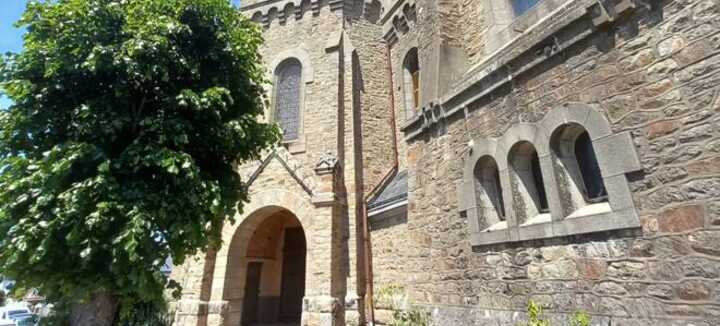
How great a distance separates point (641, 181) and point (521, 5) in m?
4.05

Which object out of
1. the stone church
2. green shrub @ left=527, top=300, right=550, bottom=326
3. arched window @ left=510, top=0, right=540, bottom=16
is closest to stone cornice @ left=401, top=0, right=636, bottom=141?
the stone church

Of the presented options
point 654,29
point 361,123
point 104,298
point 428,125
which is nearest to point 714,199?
point 654,29

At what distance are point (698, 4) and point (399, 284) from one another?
7323mm

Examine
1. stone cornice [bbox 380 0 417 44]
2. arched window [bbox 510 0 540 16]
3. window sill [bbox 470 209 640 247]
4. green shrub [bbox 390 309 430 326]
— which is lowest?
green shrub [bbox 390 309 430 326]

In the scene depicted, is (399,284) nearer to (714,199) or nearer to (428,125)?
(428,125)

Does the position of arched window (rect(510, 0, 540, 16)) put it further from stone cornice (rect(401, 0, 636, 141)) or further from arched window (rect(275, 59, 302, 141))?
arched window (rect(275, 59, 302, 141))

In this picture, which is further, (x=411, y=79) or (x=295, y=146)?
(x=295, y=146)

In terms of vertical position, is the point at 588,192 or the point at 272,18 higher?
the point at 272,18

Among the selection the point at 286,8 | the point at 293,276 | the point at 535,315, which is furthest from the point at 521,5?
the point at 293,276

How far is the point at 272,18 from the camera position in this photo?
15.3m

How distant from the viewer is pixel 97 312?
5.43 meters

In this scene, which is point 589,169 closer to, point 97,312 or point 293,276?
point 97,312

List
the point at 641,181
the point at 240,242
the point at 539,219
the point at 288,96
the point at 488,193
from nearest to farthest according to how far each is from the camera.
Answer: the point at 641,181, the point at 539,219, the point at 488,193, the point at 240,242, the point at 288,96

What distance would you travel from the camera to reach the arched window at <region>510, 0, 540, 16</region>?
19.5 ft
